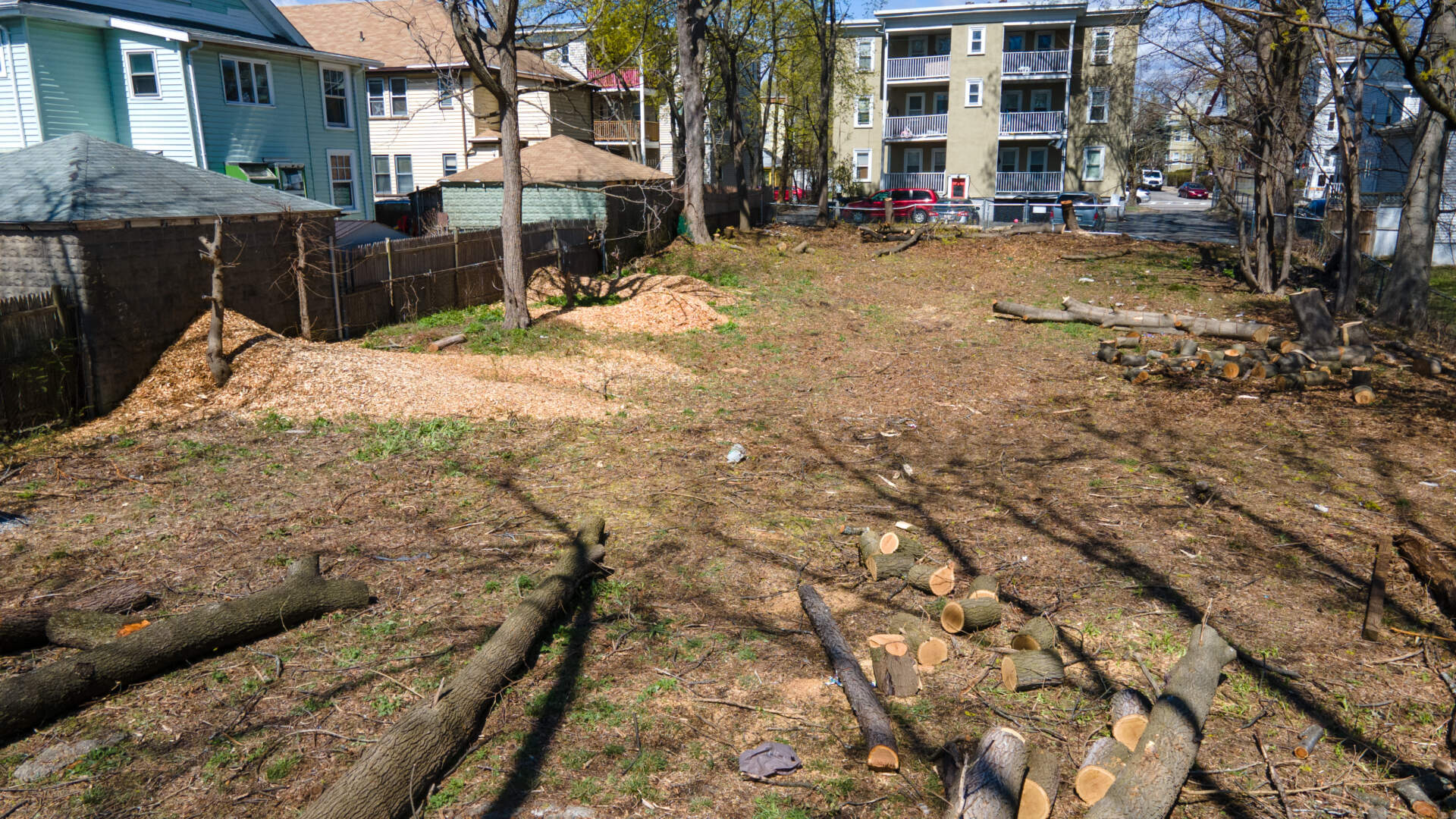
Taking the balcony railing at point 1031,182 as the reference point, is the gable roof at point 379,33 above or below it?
above

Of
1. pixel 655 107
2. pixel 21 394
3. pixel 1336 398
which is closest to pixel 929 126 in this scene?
pixel 655 107

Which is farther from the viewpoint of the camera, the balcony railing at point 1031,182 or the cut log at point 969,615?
the balcony railing at point 1031,182

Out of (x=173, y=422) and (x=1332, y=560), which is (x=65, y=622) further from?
(x=1332, y=560)

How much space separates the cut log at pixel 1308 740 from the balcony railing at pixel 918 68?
42.6 metres

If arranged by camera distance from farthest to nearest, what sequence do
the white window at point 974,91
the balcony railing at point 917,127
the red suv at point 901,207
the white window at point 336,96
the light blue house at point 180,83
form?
the balcony railing at point 917,127 < the white window at point 974,91 < the red suv at point 901,207 < the white window at point 336,96 < the light blue house at point 180,83

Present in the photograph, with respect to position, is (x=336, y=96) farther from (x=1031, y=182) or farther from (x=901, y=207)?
(x=1031, y=182)

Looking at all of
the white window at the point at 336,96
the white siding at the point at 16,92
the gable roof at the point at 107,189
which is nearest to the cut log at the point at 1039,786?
the gable roof at the point at 107,189

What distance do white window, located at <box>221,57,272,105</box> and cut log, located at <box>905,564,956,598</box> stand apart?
24237 millimetres

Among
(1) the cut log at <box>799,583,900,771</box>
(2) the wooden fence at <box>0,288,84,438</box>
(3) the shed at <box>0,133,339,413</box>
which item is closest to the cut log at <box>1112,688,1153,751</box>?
(1) the cut log at <box>799,583,900,771</box>

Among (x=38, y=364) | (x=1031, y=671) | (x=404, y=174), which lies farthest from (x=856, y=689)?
(x=404, y=174)

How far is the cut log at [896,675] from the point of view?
5.32 meters

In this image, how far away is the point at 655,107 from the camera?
45312 mm

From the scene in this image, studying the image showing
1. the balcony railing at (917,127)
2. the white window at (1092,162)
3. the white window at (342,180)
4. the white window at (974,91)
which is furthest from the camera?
the white window at (1092,162)

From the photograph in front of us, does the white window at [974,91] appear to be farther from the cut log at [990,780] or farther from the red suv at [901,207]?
the cut log at [990,780]
